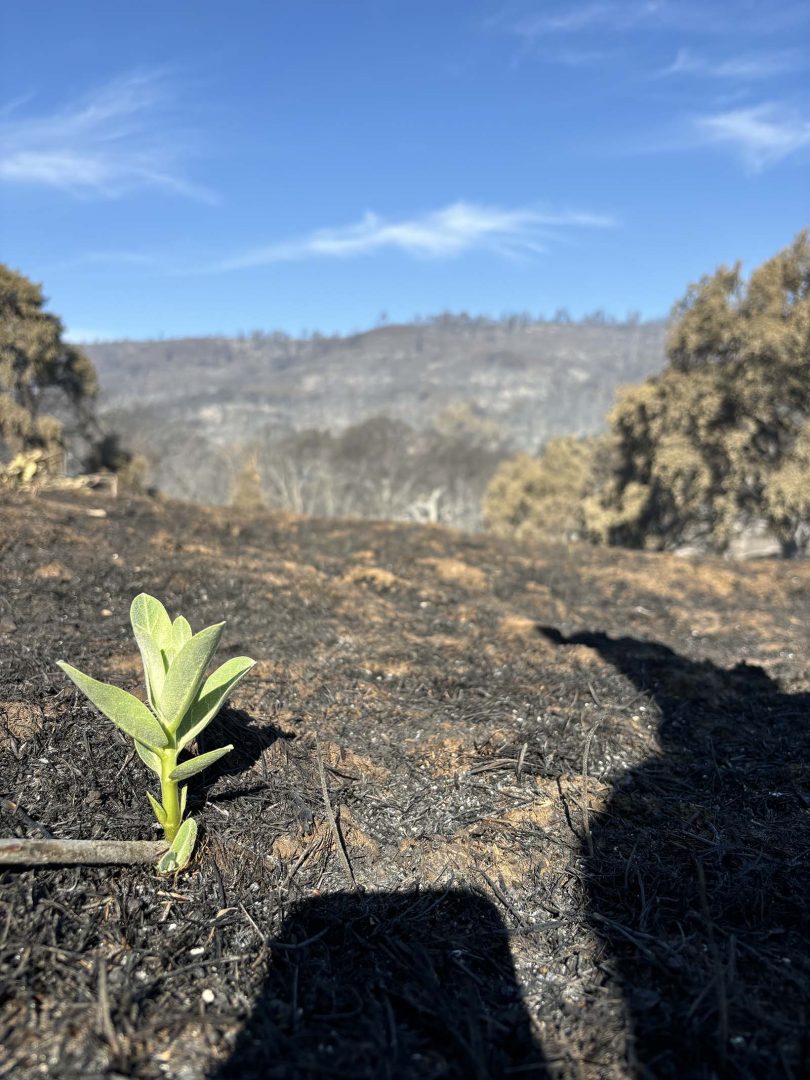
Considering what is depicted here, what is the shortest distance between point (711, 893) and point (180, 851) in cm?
167

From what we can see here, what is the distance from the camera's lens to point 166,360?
142 meters

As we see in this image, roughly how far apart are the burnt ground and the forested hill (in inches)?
1846

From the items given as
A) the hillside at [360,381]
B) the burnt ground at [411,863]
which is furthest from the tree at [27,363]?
the burnt ground at [411,863]

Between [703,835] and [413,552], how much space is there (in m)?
5.06

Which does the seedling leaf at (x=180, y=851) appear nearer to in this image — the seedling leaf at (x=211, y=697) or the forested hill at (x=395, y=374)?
the seedling leaf at (x=211, y=697)

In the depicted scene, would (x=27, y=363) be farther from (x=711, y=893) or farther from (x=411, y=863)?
(x=711, y=893)

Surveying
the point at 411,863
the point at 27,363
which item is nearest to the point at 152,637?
the point at 411,863

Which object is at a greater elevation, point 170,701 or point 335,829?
point 170,701

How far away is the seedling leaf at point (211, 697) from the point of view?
2115 millimetres

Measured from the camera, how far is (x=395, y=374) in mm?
132500

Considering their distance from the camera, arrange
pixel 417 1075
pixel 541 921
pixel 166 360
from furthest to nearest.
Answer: pixel 166 360 → pixel 541 921 → pixel 417 1075

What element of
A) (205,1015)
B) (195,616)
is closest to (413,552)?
(195,616)

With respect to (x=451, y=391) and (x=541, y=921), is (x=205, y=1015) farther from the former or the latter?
(x=451, y=391)

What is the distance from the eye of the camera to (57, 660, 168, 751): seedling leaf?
184 centimetres
